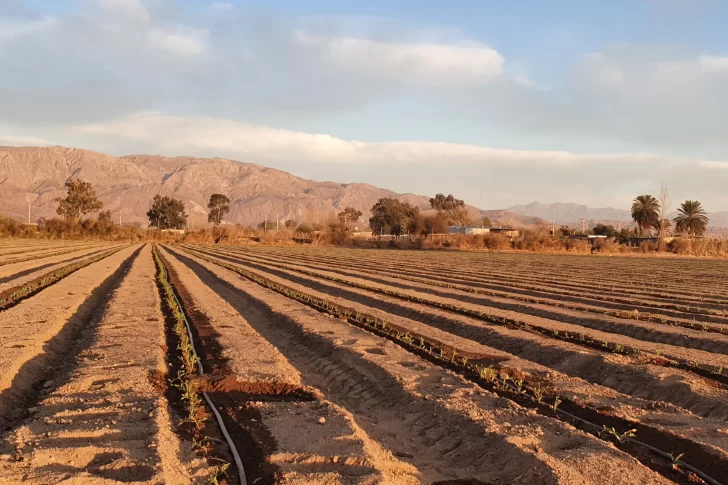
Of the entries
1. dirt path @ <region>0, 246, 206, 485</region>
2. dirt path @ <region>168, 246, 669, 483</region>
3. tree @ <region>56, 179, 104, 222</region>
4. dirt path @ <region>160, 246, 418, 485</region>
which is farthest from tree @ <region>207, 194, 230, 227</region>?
dirt path @ <region>0, 246, 206, 485</region>

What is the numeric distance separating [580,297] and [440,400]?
12.0m

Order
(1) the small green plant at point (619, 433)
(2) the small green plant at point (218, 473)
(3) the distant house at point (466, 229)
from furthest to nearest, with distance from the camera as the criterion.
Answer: (3) the distant house at point (466, 229)
(1) the small green plant at point (619, 433)
(2) the small green plant at point (218, 473)

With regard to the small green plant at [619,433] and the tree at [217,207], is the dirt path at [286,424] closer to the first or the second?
the small green plant at [619,433]

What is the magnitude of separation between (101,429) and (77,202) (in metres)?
98.1

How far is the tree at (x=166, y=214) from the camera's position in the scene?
382 ft

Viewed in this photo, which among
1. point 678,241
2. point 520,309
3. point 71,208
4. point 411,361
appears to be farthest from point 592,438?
point 71,208

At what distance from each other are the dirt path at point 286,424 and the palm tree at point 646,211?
82.8 metres

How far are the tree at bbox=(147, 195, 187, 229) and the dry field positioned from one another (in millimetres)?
107317

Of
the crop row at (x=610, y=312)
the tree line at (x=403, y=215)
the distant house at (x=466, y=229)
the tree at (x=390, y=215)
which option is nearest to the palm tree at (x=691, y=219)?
the tree line at (x=403, y=215)

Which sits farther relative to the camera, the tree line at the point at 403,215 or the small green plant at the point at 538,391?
the tree line at the point at 403,215

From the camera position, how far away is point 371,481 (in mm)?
4156

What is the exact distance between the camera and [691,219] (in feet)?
258

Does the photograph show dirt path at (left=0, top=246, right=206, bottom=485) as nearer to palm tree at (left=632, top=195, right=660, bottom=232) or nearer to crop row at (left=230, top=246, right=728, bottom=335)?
crop row at (left=230, top=246, right=728, bottom=335)

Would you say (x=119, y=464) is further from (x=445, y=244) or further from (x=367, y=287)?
(x=445, y=244)
